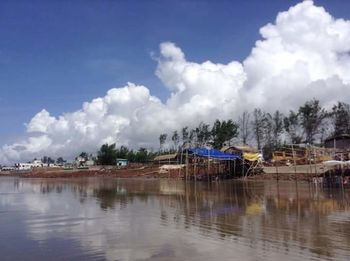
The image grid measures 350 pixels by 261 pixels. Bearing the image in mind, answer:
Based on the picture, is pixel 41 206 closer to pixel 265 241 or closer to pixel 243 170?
pixel 265 241

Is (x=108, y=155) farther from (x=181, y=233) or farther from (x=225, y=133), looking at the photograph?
(x=181, y=233)

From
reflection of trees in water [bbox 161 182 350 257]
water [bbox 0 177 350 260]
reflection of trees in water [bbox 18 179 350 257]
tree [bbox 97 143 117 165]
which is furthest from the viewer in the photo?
tree [bbox 97 143 117 165]

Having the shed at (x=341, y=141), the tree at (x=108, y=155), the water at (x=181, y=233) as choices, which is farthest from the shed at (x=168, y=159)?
the water at (x=181, y=233)

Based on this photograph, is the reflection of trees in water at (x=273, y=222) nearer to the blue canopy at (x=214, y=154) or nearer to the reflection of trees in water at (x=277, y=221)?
the reflection of trees in water at (x=277, y=221)

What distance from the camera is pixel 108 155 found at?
137 meters

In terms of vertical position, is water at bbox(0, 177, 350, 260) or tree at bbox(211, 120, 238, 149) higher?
tree at bbox(211, 120, 238, 149)

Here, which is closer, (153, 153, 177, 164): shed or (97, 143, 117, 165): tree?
(153, 153, 177, 164): shed

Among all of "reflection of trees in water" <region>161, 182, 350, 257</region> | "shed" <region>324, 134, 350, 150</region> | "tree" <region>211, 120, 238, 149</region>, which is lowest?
"reflection of trees in water" <region>161, 182, 350, 257</region>

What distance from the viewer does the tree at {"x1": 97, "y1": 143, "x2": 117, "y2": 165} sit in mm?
137250

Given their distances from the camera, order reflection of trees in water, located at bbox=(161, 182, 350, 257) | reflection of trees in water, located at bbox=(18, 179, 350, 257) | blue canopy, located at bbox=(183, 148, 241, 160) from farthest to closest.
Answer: blue canopy, located at bbox=(183, 148, 241, 160) → reflection of trees in water, located at bbox=(161, 182, 350, 257) → reflection of trees in water, located at bbox=(18, 179, 350, 257)

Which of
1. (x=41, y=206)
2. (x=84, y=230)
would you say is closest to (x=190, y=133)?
(x=41, y=206)

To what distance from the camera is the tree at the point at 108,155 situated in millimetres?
137250

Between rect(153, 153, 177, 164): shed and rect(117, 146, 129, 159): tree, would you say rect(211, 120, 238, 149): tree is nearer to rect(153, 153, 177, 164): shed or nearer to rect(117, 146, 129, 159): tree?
rect(153, 153, 177, 164): shed

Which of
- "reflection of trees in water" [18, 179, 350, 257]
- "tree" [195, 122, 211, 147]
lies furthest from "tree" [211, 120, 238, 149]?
"reflection of trees in water" [18, 179, 350, 257]
